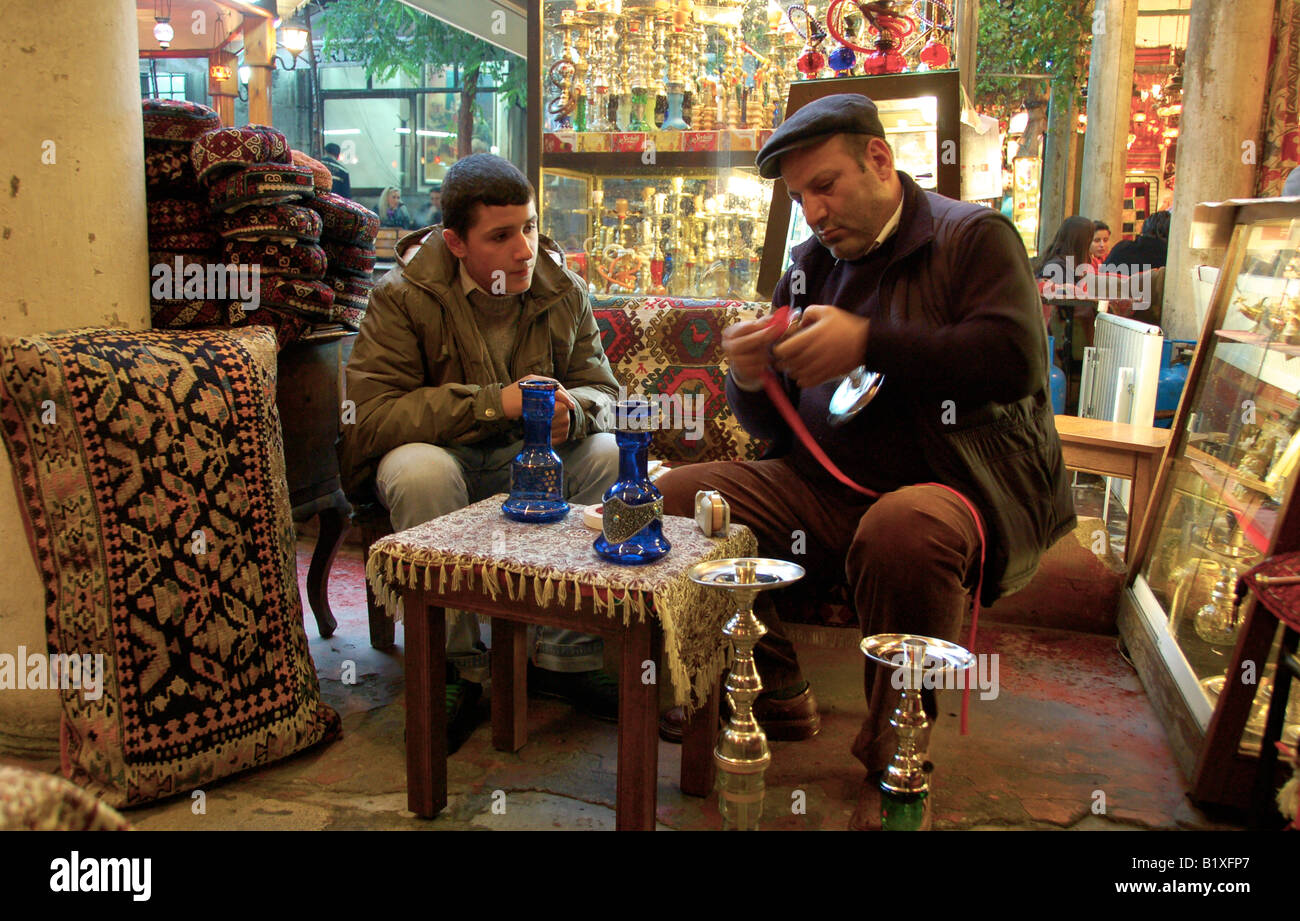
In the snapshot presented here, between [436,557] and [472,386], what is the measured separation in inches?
35.0

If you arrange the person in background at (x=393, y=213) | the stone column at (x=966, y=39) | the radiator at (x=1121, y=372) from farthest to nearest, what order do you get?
the person in background at (x=393, y=213) → the radiator at (x=1121, y=372) → the stone column at (x=966, y=39)

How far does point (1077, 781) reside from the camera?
2.56 metres

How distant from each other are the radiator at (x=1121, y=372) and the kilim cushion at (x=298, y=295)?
343 cm

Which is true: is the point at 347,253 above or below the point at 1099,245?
below

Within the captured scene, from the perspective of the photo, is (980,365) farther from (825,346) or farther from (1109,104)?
(1109,104)

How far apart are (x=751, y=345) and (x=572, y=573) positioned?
2.47ft

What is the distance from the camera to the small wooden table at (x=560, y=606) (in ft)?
6.50

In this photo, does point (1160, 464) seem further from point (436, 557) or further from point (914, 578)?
point (436, 557)

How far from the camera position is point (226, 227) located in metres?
2.90

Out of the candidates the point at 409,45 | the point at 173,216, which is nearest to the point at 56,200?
the point at 173,216

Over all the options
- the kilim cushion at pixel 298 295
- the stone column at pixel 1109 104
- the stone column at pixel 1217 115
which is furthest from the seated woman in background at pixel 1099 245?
the kilim cushion at pixel 298 295

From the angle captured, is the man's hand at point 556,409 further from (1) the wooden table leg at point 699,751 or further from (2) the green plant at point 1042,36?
(2) the green plant at point 1042,36

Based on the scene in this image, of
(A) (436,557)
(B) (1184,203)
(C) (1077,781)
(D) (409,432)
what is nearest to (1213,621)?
(C) (1077,781)

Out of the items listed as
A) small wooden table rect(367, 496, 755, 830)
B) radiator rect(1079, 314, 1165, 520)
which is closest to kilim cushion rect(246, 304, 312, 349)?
small wooden table rect(367, 496, 755, 830)
